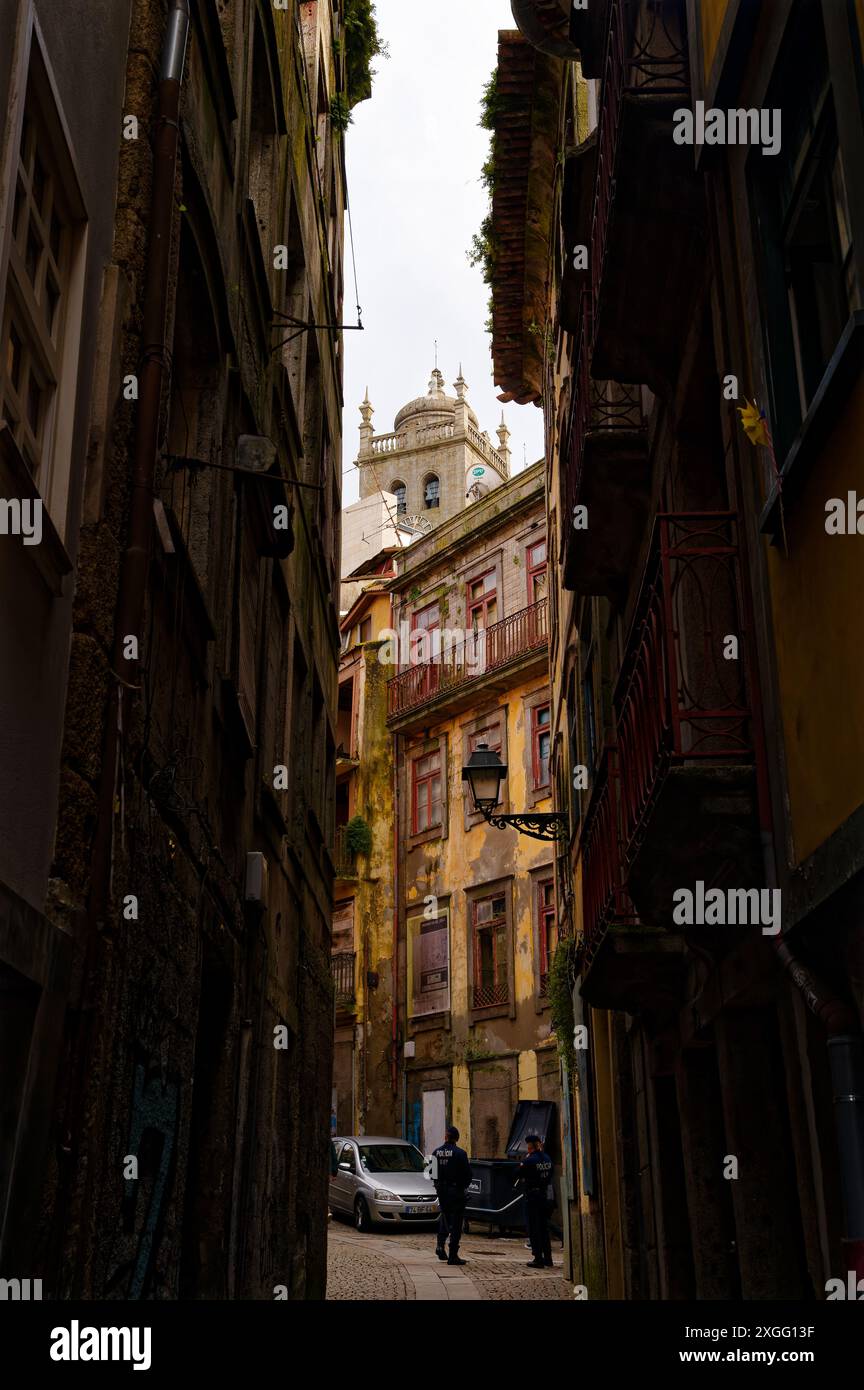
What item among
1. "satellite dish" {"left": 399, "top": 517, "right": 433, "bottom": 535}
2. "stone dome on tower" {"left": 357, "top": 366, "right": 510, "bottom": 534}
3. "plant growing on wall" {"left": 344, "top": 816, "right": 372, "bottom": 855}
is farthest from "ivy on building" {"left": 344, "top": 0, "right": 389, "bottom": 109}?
"stone dome on tower" {"left": 357, "top": 366, "right": 510, "bottom": 534}

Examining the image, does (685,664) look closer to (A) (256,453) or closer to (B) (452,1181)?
(A) (256,453)

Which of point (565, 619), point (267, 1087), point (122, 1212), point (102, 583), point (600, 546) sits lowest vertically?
point (122, 1212)

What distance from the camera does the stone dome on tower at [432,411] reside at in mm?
92938

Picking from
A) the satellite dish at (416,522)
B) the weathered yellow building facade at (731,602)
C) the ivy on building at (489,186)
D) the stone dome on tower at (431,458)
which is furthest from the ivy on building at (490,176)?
the stone dome on tower at (431,458)

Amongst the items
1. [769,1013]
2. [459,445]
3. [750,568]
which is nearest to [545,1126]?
[769,1013]

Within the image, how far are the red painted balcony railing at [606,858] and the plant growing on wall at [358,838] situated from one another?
23991mm

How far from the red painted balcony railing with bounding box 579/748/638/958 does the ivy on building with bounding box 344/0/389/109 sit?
1350 centimetres

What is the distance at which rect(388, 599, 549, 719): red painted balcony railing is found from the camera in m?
31.1

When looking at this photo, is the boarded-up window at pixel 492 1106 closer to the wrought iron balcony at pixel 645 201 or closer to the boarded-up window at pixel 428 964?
the boarded-up window at pixel 428 964

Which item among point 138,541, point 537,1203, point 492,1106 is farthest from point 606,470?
point 492,1106

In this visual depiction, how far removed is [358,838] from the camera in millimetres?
35312
